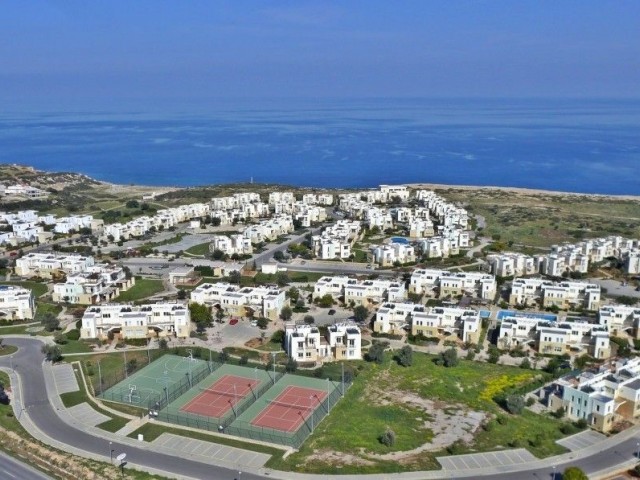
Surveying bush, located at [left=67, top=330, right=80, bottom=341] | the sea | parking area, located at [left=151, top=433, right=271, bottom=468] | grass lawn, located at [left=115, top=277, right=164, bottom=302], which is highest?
the sea

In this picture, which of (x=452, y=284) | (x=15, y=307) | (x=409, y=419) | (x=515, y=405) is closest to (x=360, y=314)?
(x=452, y=284)

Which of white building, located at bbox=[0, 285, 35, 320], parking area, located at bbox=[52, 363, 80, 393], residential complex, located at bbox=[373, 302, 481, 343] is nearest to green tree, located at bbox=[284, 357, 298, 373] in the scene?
residential complex, located at bbox=[373, 302, 481, 343]

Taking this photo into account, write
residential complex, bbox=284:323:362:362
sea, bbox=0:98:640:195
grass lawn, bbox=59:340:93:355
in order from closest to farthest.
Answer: residential complex, bbox=284:323:362:362
grass lawn, bbox=59:340:93:355
sea, bbox=0:98:640:195

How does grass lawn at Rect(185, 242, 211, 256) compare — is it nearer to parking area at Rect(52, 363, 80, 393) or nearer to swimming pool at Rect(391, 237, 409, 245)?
swimming pool at Rect(391, 237, 409, 245)

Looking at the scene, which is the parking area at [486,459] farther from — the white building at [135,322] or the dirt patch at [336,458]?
the white building at [135,322]

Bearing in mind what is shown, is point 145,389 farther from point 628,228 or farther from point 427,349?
point 628,228

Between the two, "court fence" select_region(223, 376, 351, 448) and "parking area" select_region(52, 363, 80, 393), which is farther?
"parking area" select_region(52, 363, 80, 393)

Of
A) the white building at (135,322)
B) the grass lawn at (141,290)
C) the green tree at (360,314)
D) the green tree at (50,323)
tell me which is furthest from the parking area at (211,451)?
the grass lawn at (141,290)

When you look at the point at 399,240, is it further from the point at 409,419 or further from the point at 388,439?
the point at 388,439
